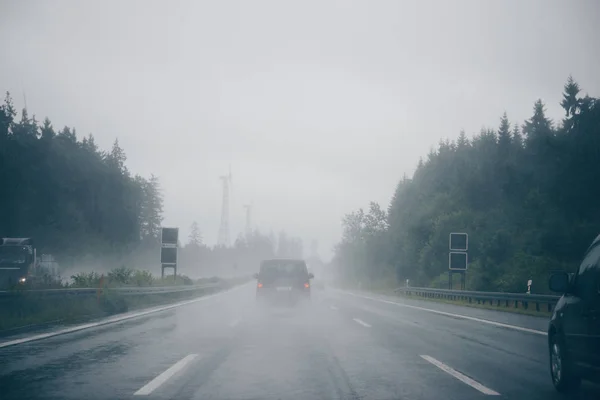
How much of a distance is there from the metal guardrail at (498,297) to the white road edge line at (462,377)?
10260mm

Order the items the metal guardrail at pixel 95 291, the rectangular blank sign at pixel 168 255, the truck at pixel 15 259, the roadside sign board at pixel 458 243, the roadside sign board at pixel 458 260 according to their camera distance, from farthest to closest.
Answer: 1. the rectangular blank sign at pixel 168 255
2. the truck at pixel 15 259
3. the roadside sign board at pixel 458 243
4. the roadside sign board at pixel 458 260
5. the metal guardrail at pixel 95 291

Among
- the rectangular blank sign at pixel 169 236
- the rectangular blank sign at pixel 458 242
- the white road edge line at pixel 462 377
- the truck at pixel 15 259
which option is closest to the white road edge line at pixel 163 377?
the white road edge line at pixel 462 377

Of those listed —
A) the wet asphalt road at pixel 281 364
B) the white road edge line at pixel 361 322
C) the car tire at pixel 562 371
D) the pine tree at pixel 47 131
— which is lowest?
the white road edge line at pixel 361 322

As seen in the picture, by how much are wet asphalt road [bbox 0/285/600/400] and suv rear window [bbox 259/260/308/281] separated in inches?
309

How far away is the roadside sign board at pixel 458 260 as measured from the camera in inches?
1205

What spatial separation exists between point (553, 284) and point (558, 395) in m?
1.40

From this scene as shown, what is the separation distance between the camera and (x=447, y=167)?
8550cm

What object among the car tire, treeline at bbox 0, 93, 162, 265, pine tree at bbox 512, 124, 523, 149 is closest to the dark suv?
the car tire

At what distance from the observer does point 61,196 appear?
67938 millimetres

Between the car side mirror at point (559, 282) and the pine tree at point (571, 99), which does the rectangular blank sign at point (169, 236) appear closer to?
the car side mirror at point (559, 282)

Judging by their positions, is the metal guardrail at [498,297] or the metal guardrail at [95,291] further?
the metal guardrail at [498,297]

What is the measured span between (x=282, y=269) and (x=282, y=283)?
674 millimetres

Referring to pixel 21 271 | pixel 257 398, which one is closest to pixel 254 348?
pixel 257 398

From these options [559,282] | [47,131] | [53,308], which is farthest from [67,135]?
[559,282]
